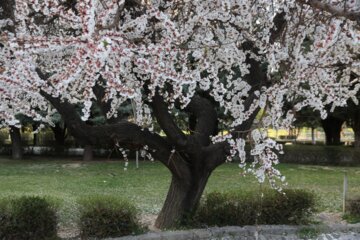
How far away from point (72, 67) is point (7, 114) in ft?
4.48

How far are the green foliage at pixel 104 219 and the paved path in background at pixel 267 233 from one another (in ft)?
0.61

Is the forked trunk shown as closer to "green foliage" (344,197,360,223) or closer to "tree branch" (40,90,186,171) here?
"tree branch" (40,90,186,171)

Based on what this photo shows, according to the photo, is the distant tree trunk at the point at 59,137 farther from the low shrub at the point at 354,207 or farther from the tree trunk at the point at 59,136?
the low shrub at the point at 354,207

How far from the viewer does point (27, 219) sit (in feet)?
18.0

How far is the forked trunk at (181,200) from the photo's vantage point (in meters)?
6.31

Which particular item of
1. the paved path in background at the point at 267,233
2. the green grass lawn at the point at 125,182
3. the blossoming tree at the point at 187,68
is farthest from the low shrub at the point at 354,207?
the blossoming tree at the point at 187,68

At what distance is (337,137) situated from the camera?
1000 inches

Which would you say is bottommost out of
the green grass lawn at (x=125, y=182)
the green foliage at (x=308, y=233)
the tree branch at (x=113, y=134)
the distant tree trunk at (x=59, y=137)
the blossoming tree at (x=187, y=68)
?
the green grass lawn at (x=125, y=182)

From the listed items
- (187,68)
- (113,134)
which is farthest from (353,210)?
(187,68)

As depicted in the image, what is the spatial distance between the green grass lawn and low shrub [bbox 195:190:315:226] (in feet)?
5.72

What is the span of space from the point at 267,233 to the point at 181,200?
1.25m

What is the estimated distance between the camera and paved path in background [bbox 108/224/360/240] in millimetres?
6000

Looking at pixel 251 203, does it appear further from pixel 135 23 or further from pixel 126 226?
pixel 135 23

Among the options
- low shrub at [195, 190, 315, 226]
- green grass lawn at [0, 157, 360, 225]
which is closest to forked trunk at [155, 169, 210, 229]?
low shrub at [195, 190, 315, 226]
